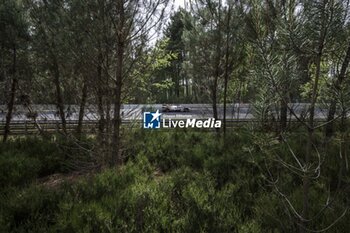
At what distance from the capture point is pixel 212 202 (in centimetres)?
434

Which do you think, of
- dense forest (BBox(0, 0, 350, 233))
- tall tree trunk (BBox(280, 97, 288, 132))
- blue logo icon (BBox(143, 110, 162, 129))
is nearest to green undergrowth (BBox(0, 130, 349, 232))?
dense forest (BBox(0, 0, 350, 233))

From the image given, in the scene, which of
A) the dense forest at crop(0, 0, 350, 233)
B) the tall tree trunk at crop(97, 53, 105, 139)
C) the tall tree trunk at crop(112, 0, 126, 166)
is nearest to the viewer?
the dense forest at crop(0, 0, 350, 233)

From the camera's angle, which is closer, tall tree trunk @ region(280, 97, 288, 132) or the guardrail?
tall tree trunk @ region(280, 97, 288, 132)

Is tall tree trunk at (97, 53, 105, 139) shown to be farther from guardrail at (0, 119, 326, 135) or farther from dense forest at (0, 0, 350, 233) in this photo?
guardrail at (0, 119, 326, 135)

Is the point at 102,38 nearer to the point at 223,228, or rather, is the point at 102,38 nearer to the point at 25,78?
the point at 223,228

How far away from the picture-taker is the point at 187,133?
33.2 feet

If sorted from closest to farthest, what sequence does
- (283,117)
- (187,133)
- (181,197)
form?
(283,117) < (181,197) < (187,133)

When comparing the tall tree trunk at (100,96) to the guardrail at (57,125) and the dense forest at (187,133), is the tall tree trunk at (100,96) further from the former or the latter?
the guardrail at (57,125)

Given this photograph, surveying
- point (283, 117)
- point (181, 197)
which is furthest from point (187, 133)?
point (283, 117)

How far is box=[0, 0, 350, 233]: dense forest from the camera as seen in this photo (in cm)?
241

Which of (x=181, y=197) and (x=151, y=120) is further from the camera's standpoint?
(x=151, y=120)

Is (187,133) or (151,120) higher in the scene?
(151,120)

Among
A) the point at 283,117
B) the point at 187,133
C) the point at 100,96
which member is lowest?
the point at 187,133

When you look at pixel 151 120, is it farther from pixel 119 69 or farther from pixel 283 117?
pixel 283 117
